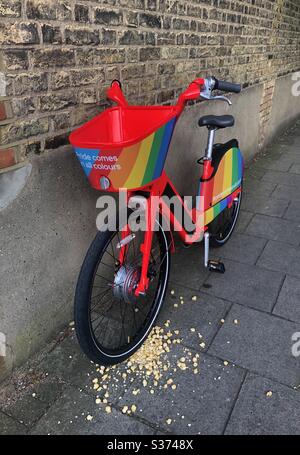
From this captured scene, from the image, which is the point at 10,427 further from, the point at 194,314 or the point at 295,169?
the point at 295,169

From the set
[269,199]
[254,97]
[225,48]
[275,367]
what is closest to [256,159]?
[254,97]

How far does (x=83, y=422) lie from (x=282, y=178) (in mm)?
4072

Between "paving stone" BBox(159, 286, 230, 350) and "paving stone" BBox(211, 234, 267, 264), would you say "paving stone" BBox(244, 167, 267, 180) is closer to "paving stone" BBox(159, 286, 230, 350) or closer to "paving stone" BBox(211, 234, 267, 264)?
"paving stone" BBox(211, 234, 267, 264)

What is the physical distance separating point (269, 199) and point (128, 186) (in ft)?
9.69

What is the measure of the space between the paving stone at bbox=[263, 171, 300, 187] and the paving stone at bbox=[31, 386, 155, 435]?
148 inches

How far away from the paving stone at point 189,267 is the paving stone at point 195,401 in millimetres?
848

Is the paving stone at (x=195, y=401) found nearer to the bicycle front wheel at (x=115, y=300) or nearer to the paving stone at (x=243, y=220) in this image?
the bicycle front wheel at (x=115, y=300)

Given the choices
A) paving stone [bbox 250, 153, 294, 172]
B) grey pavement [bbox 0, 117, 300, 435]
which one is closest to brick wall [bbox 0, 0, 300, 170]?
grey pavement [bbox 0, 117, 300, 435]

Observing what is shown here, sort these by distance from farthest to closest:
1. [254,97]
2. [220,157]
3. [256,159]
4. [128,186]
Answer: [256,159] < [254,97] < [220,157] < [128,186]

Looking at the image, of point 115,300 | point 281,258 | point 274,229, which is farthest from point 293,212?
point 115,300

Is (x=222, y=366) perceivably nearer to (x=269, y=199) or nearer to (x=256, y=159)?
(x=269, y=199)

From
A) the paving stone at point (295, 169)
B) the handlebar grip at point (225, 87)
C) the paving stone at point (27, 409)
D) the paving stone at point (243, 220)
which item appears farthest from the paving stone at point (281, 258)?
the paving stone at point (295, 169)

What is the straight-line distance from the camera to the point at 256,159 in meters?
5.80

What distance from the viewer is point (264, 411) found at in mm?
1954
